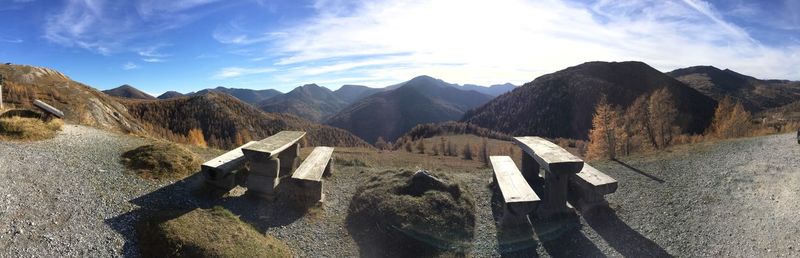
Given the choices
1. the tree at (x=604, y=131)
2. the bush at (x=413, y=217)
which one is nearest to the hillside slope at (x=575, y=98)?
the tree at (x=604, y=131)

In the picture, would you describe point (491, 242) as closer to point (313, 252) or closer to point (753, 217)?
point (313, 252)

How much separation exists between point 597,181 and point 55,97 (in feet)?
64.5

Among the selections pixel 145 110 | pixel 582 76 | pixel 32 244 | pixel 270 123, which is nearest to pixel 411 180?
pixel 32 244

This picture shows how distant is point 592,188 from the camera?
819cm

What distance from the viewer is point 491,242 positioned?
7.35 meters

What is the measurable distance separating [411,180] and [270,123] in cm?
9687

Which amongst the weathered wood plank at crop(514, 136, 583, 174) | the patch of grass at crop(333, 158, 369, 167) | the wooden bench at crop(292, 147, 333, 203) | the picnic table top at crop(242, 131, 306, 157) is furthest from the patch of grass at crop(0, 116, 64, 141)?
the weathered wood plank at crop(514, 136, 583, 174)

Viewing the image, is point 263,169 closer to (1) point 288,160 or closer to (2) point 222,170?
(2) point 222,170

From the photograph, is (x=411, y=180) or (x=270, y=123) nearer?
(x=411, y=180)

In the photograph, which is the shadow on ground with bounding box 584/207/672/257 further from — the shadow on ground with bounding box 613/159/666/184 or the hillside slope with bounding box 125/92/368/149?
the hillside slope with bounding box 125/92/368/149

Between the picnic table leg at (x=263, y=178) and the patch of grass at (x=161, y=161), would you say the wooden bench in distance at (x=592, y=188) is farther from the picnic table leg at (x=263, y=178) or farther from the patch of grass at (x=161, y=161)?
the patch of grass at (x=161, y=161)

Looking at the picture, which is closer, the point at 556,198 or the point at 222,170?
the point at 222,170

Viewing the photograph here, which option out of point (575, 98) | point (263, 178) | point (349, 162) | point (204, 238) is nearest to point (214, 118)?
point (349, 162)

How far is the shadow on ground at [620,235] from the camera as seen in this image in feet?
22.1
